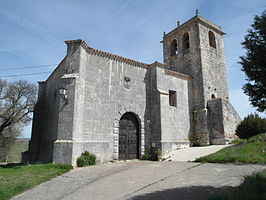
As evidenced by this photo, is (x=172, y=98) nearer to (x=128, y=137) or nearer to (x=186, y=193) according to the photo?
(x=128, y=137)

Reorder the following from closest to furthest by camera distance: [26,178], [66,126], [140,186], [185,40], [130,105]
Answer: [140,186] < [26,178] < [66,126] < [130,105] < [185,40]

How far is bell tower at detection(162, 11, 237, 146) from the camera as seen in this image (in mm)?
14695

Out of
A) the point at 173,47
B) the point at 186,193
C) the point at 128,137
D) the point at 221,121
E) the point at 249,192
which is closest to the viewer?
the point at 249,192

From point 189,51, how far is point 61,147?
12.5m

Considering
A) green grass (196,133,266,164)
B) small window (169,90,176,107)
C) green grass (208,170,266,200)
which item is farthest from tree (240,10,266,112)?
small window (169,90,176,107)

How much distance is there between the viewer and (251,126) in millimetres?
13445

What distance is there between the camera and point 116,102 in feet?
38.4

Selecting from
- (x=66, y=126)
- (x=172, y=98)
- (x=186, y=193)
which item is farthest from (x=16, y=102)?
(x=186, y=193)

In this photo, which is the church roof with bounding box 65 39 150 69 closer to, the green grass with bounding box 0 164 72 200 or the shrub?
the shrub

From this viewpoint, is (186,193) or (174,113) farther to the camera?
(174,113)

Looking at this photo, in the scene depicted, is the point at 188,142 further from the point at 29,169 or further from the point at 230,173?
the point at 29,169

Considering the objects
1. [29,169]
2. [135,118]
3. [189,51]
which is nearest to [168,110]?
[135,118]

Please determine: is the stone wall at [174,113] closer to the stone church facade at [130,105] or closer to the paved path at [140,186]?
the stone church facade at [130,105]

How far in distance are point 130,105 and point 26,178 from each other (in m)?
6.64
